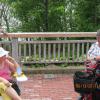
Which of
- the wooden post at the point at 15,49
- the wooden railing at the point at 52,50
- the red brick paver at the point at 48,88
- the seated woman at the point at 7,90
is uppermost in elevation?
the seated woman at the point at 7,90

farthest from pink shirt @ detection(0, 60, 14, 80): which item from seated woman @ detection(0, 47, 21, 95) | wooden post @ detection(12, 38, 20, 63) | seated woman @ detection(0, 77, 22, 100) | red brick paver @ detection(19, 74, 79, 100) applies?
wooden post @ detection(12, 38, 20, 63)

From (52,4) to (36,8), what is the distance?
0.50m

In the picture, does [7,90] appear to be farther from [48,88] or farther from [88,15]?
[88,15]

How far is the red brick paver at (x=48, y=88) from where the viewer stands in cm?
688

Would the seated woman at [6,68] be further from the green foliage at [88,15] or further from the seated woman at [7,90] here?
the green foliage at [88,15]

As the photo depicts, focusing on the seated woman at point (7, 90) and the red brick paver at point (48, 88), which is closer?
the seated woman at point (7, 90)

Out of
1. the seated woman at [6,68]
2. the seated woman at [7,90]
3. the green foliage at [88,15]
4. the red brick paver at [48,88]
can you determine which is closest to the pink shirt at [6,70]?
the seated woman at [6,68]

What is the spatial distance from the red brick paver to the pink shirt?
1351 millimetres

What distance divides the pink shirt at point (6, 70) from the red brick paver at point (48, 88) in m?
1.35

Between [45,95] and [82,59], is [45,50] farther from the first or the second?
[45,95]

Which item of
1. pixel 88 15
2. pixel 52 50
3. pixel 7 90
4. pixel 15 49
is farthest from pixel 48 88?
pixel 88 15

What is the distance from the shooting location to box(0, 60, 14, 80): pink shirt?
5.34 metres

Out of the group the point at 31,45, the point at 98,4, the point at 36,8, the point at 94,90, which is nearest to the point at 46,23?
the point at 36,8

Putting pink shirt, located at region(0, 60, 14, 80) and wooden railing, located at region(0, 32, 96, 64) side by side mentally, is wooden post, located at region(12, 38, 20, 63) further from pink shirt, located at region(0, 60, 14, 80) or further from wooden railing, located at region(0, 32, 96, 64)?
pink shirt, located at region(0, 60, 14, 80)
